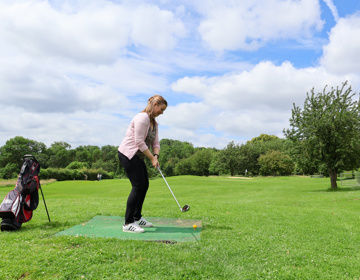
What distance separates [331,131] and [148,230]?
2215cm

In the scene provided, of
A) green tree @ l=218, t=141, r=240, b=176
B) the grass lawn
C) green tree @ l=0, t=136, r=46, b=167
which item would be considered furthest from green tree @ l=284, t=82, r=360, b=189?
green tree @ l=0, t=136, r=46, b=167

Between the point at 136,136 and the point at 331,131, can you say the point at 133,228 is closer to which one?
the point at 136,136

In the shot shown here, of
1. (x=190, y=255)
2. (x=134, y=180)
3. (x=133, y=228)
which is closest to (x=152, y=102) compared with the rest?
(x=134, y=180)

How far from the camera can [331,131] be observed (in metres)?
22.9

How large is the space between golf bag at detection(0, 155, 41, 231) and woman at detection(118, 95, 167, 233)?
198 cm

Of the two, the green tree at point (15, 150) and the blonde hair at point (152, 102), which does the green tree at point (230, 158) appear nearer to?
the green tree at point (15, 150)

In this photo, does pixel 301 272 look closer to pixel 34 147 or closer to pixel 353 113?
pixel 353 113

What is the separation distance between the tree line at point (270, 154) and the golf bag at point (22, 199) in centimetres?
2248

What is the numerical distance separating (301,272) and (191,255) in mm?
1566

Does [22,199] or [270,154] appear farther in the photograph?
[270,154]

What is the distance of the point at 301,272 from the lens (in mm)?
3805

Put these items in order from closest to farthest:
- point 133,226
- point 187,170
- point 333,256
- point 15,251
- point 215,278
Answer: point 215,278, point 15,251, point 333,256, point 133,226, point 187,170

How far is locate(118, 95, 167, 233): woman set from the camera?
17.3ft

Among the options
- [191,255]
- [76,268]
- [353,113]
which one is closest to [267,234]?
[191,255]
